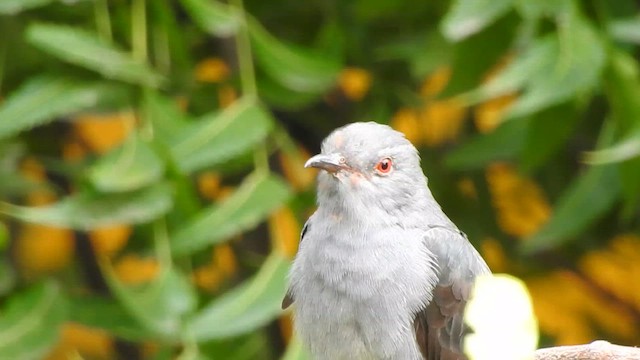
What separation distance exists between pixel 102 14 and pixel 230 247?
1000 mm

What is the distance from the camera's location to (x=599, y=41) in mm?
2664

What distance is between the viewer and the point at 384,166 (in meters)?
2.53

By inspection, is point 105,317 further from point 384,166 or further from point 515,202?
point 515,202

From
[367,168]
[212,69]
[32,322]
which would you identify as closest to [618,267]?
[212,69]

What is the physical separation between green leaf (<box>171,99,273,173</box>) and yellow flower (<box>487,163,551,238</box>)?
4.16ft

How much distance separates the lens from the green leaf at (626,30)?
8.87 ft

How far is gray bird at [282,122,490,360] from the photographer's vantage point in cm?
234

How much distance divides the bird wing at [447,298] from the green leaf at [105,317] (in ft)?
2.54

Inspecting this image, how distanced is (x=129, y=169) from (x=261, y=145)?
40cm

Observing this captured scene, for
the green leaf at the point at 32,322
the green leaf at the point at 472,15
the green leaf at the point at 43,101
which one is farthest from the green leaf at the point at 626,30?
the green leaf at the point at 32,322

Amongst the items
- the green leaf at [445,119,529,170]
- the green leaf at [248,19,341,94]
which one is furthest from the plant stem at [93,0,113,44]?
the green leaf at [445,119,529,170]

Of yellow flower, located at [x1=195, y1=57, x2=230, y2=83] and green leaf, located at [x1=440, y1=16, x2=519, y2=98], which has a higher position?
green leaf, located at [x1=440, y1=16, x2=519, y2=98]

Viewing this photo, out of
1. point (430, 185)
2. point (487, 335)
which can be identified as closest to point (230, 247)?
point (430, 185)

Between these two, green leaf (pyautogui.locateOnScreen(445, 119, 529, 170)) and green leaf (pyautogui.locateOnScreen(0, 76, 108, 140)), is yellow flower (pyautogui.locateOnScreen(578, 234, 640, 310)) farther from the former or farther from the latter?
green leaf (pyautogui.locateOnScreen(0, 76, 108, 140))
